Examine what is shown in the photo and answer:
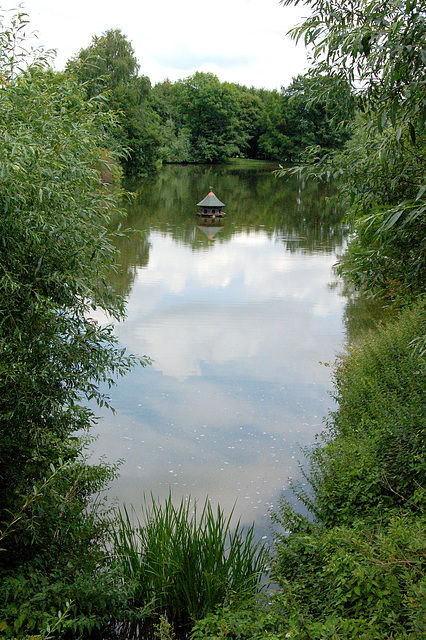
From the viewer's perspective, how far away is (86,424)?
5.48 meters

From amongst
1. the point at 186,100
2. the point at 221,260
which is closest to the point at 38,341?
the point at 221,260

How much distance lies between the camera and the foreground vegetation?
419 centimetres

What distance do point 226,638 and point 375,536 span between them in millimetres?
1395

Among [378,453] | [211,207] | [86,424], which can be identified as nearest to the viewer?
[86,424]

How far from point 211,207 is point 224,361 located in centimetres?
2091

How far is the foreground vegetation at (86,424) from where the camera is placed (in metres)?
4.19

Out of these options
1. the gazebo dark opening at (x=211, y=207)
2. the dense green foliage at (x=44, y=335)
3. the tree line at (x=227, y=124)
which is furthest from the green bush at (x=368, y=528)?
the tree line at (x=227, y=124)

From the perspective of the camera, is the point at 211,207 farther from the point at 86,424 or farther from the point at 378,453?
the point at 86,424

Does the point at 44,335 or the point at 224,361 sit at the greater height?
the point at 224,361

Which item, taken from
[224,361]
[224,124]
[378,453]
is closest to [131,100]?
[224,124]

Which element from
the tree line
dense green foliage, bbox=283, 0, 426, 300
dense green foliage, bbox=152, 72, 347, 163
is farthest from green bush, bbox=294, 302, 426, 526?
dense green foliage, bbox=152, 72, 347, 163

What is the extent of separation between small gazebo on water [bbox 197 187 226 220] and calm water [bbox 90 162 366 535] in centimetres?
233

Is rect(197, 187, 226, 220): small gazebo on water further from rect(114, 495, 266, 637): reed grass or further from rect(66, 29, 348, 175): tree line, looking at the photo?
rect(66, 29, 348, 175): tree line

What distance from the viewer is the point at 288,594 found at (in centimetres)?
450
